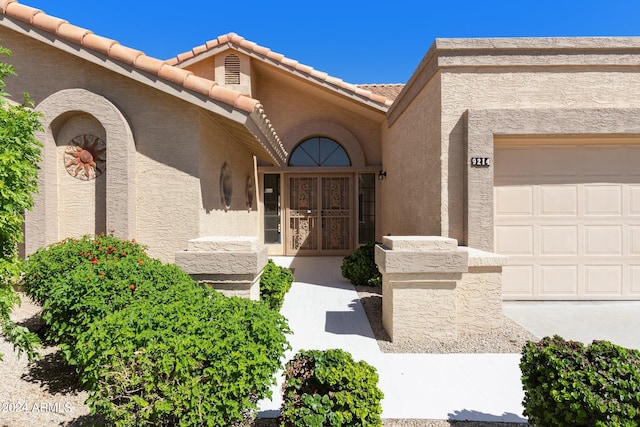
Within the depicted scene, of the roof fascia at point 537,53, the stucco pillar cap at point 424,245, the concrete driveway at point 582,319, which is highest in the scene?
the roof fascia at point 537,53

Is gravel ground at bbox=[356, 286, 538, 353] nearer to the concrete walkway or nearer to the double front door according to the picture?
the concrete walkway

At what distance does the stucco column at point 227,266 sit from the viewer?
434 centimetres

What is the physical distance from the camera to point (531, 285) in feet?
20.2

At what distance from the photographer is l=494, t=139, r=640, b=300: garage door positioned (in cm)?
609

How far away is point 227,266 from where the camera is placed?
14.3 ft

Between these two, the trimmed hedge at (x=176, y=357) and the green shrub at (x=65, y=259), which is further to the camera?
the green shrub at (x=65, y=259)

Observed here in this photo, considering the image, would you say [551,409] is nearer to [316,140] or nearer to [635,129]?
[635,129]

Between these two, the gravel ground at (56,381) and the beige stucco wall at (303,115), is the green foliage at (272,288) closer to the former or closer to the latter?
the gravel ground at (56,381)

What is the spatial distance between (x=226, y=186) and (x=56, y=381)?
497cm

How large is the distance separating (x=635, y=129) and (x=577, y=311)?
339cm

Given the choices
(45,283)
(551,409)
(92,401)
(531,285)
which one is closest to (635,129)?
(531,285)

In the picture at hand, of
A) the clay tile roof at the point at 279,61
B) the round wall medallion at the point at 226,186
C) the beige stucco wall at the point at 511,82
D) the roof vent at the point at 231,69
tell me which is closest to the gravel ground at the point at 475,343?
the beige stucco wall at the point at 511,82

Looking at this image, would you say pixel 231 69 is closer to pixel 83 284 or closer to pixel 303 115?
pixel 303 115

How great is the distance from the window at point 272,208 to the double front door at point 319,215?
45 cm
